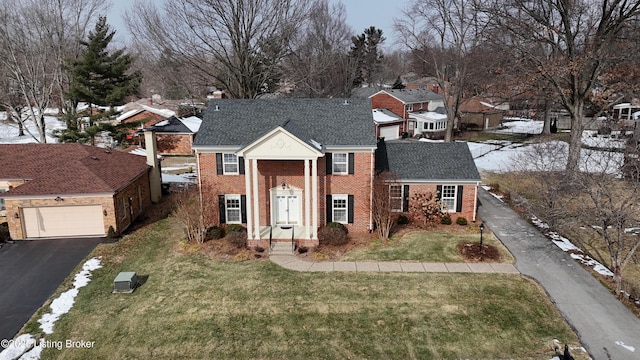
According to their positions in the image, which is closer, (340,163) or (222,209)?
(340,163)

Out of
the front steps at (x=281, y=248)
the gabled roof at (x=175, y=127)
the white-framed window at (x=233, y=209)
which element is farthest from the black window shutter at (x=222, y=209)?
the gabled roof at (x=175, y=127)

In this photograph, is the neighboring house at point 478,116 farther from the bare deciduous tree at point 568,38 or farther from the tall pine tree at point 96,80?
the tall pine tree at point 96,80

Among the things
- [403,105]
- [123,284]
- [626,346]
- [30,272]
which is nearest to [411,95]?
[403,105]

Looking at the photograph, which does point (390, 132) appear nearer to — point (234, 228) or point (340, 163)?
point (340, 163)

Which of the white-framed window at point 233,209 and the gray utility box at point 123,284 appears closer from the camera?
the gray utility box at point 123,284

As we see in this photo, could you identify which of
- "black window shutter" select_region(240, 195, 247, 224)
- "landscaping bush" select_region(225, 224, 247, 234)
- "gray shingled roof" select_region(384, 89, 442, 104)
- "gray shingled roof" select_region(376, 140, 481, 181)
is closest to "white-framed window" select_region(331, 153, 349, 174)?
"gray shingled roof" select_region(376, 140, 481, 181)

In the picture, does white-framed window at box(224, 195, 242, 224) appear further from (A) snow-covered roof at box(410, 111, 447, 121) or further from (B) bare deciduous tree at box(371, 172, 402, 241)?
(A) snow-covered roof at box(410, 111, 447, 121)

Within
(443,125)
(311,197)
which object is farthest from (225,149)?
(443,125)
